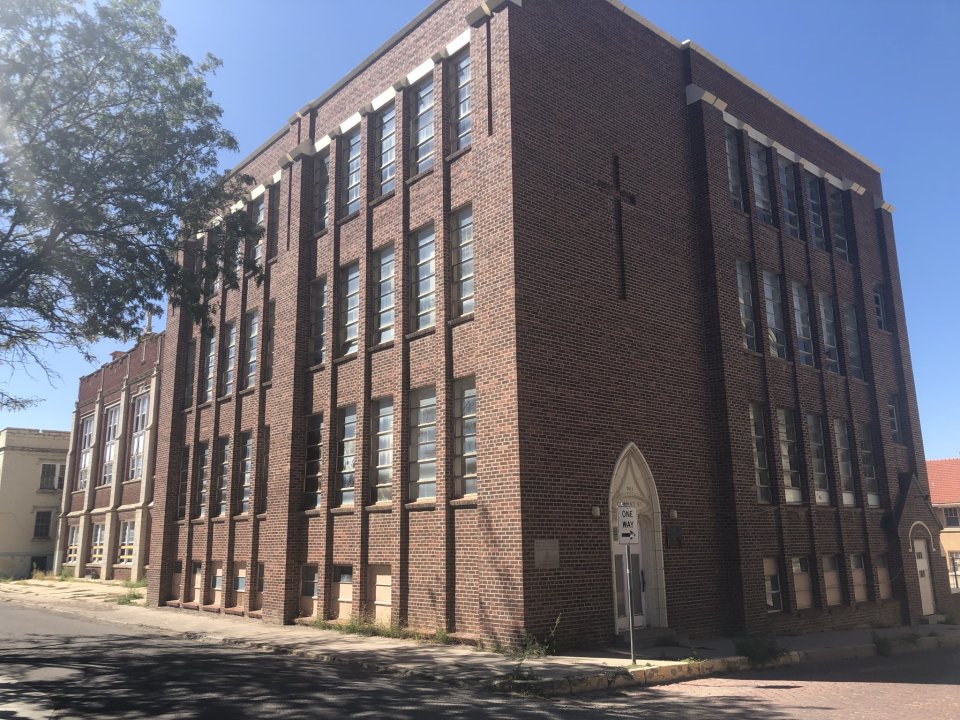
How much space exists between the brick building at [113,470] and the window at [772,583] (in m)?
24.9

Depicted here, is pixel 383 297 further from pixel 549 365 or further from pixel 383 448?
pixel 549 365

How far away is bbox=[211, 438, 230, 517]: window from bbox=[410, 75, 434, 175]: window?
10.9 meters

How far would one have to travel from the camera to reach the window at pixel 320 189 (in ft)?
72.1

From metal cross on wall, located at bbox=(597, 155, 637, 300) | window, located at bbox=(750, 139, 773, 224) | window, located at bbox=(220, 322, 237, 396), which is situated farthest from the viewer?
window, located at bbox=(220, 322, 237, 396)

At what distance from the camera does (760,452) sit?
65.2 ft

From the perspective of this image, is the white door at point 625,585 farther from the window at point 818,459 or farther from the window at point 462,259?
the window at point 818,459

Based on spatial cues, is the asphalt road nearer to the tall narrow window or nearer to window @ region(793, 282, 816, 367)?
window @ region(793, 282, 816, 367)

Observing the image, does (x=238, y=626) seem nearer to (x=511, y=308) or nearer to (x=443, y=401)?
(x=443, y=401)

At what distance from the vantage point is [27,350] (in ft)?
58.5

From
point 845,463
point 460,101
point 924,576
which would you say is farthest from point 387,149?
point 924,576

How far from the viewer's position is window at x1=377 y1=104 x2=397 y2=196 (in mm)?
19562

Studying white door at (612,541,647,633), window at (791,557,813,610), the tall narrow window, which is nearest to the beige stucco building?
the tall narrow window

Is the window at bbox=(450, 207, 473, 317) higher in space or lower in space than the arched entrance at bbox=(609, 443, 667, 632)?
higher

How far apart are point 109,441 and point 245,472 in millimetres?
21349
